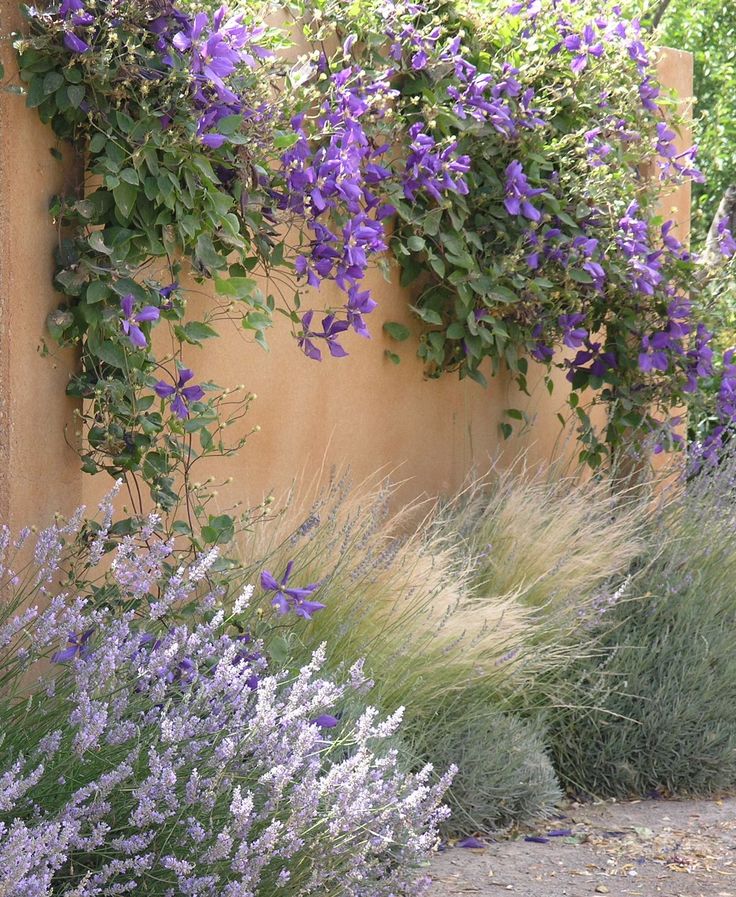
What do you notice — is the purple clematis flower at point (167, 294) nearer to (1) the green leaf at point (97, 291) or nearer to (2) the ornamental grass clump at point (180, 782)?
(1) the green leaf at point (97, 291)

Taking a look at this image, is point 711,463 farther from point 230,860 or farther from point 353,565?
point 230,860

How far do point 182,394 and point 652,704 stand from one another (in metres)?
1.99

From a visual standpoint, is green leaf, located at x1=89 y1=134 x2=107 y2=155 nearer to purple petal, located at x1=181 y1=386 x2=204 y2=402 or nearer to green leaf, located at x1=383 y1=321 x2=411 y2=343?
purple petal, located at x1=181 y1=386 x2=204 y2=402

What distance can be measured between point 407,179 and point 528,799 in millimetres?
2161

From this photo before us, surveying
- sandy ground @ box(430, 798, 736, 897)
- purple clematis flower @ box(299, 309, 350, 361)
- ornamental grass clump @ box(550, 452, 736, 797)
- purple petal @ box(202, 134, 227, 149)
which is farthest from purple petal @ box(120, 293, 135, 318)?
ornamental grass clump @ box(550, 452, 736, 797)

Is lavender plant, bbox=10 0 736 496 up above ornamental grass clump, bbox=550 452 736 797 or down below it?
above

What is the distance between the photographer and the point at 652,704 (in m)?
4.14

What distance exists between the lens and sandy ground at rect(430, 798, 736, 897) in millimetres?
3250

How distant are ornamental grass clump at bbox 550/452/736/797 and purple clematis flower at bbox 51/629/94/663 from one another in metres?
1.89

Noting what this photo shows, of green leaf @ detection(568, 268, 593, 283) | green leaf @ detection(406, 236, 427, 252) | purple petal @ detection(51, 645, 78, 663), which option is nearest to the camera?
purple petal @ detection(51, 645, 78, 663)

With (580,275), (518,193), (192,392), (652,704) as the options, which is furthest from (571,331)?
(192,392)

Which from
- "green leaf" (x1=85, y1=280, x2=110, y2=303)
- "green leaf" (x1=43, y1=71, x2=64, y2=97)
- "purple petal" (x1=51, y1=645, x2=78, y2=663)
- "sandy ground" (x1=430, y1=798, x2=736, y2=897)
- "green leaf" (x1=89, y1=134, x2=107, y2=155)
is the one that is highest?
"green leaf" (x1=43, y1=71, x2=64, y2=97)

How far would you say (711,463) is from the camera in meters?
5.47

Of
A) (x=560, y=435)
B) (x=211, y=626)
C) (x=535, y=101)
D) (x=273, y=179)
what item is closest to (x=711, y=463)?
(x=560, y=435)
